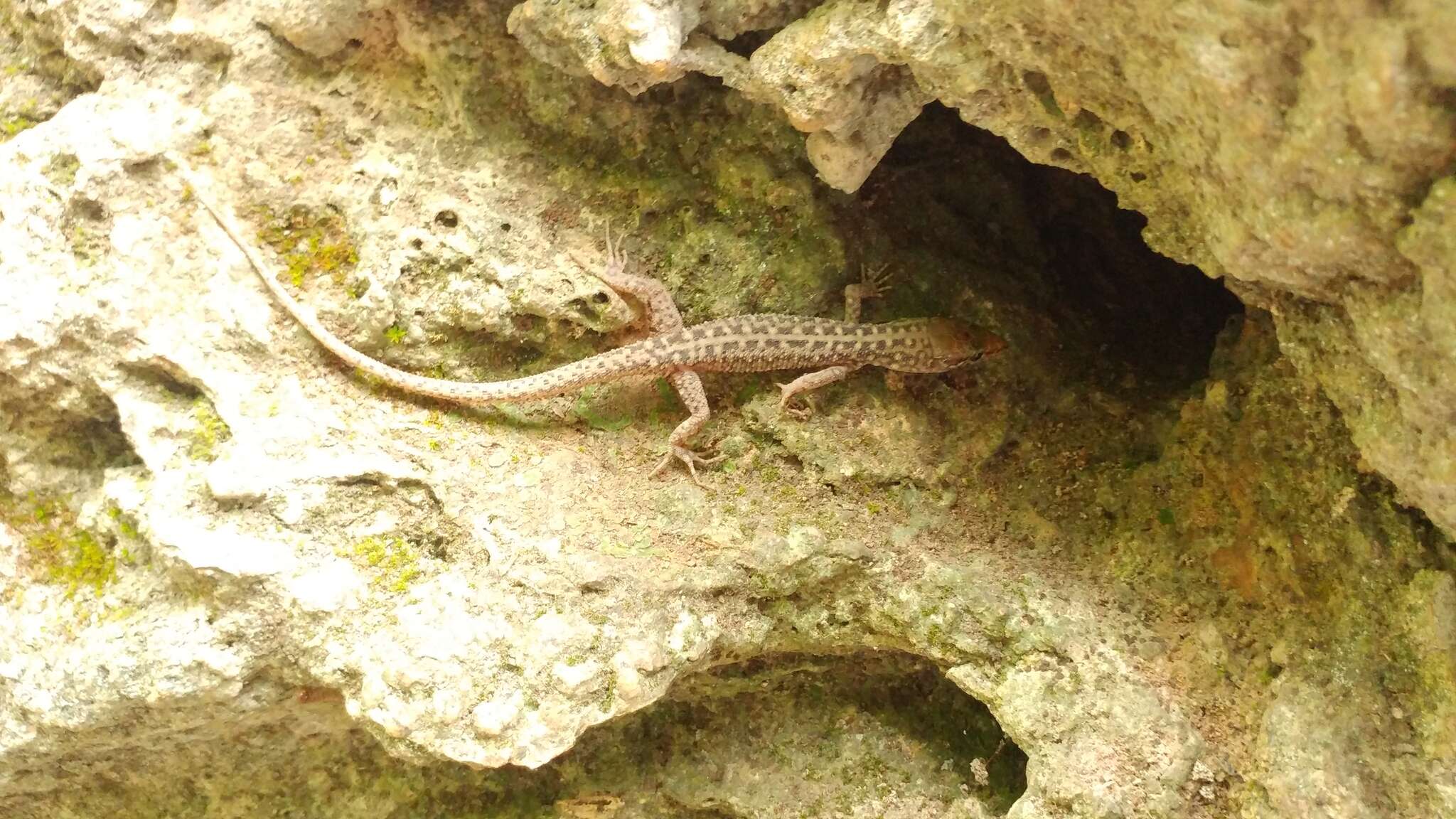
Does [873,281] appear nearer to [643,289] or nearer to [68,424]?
[643,289]

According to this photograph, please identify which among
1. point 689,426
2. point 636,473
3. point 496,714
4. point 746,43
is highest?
point 746,43

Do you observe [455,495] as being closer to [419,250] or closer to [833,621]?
[419,250]

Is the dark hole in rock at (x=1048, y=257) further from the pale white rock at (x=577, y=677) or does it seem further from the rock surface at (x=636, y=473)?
the pale white rock at (x=577, y=677)

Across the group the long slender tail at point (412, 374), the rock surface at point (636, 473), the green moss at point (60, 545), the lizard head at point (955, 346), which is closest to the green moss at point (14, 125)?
the rock surface at point (636, 473)

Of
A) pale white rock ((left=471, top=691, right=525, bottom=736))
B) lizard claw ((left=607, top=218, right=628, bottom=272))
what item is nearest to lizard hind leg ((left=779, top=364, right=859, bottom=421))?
lizard claw ((left=607, top=218, right=628, bottom=272))

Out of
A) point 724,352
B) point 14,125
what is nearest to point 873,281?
point 724,352

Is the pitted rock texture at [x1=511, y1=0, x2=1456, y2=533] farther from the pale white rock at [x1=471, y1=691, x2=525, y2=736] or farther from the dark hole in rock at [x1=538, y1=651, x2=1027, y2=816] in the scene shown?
the pale white rock at [x1=471, y1=691, x2=525, y2=736]
